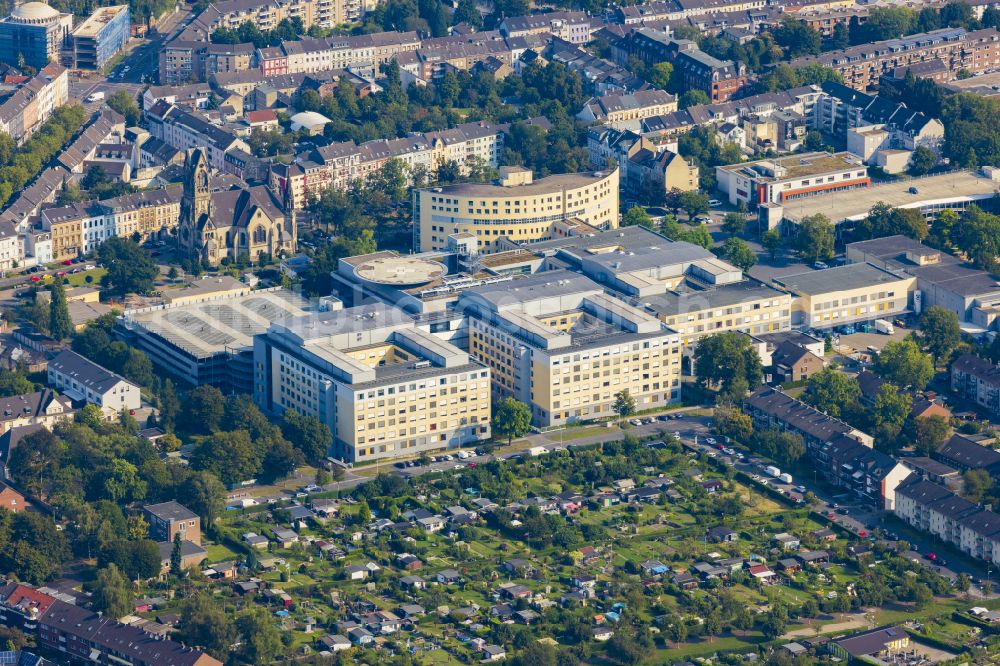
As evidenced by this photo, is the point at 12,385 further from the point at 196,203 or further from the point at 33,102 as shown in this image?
the point at 33,102


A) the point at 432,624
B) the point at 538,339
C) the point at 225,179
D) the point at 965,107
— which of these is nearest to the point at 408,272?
the point at 538,339

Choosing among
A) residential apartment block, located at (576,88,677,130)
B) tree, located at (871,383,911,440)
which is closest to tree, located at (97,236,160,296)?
residential apartment block, located at (576,88,677,130)

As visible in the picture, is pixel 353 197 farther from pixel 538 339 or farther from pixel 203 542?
pixel 203 542

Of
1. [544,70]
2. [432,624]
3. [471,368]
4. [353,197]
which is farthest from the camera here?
[544,70]

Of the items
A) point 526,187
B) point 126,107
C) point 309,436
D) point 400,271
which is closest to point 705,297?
point 400,271

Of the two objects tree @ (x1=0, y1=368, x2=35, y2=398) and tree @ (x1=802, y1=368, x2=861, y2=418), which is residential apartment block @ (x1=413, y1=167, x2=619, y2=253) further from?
tree @ (x1=0, y1=368, x2=35, y2=398)
